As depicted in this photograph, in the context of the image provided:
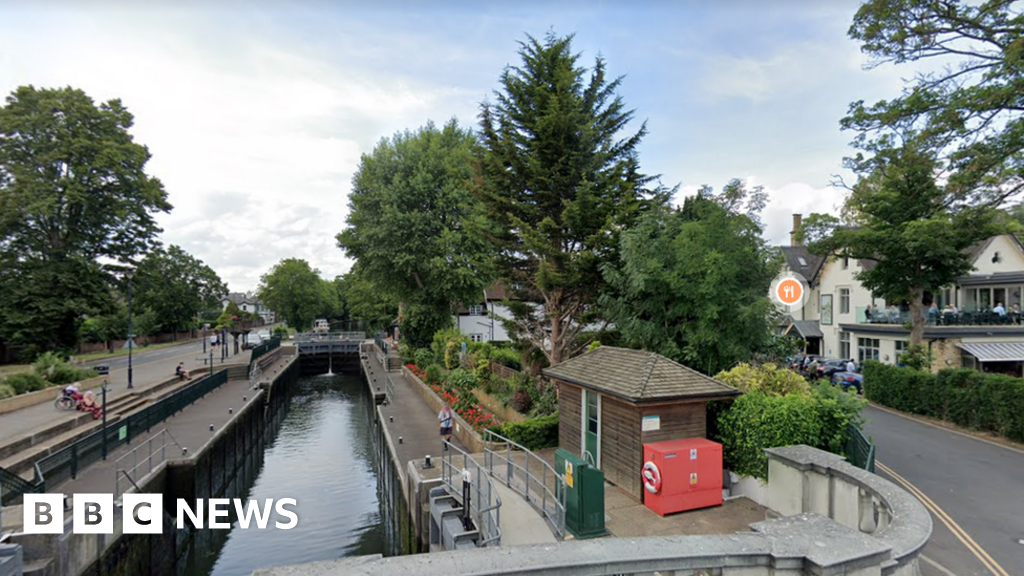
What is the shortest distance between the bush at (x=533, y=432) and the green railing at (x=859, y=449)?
25.0 feet

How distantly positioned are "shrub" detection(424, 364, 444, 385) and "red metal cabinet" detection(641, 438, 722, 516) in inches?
775

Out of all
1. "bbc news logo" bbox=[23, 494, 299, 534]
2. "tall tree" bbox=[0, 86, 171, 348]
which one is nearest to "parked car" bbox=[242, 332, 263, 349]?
"tall tree" bbox=[0, 86, 171, 348]

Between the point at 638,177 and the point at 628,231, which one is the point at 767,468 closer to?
the point at 628,231

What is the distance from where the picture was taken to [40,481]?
474 inches

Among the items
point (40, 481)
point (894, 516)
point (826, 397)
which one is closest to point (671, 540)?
point (894, 516)

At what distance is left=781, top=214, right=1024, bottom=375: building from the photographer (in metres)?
26.3

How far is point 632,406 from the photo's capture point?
415 inches

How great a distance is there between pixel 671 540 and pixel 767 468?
24.7ft

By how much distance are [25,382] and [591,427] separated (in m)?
24.6

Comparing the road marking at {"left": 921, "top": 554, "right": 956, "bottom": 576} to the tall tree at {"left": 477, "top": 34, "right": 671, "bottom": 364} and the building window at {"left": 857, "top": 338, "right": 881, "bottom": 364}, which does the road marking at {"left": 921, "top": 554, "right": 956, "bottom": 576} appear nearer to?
the tall tree at {"left": 477, "top": 34, "right": 671, "bottom": 364}

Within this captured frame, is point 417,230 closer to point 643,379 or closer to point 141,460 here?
point 141,460

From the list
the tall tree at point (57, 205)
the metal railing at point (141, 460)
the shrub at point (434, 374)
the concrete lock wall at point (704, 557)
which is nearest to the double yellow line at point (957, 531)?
the concrete lock wall at point (704, 557)

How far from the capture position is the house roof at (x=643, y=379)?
408 inches

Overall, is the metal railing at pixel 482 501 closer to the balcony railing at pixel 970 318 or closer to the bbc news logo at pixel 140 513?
A: the bbc news logo at pixel 140 513
